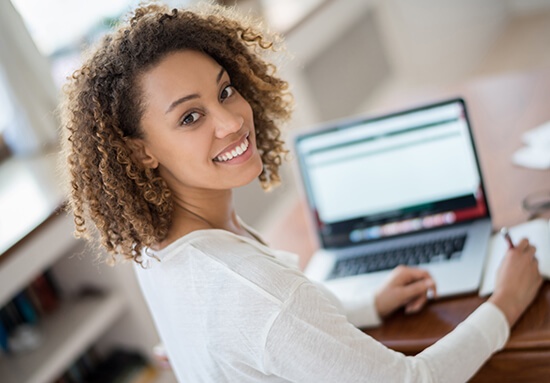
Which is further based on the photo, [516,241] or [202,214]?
[516,241]

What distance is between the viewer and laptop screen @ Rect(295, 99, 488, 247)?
1.60m

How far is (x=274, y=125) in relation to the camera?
4.99 feet

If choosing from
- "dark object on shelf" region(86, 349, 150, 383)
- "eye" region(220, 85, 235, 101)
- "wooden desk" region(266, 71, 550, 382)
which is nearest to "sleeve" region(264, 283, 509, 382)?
"wooden desk" region(266, 71, 550, 382)

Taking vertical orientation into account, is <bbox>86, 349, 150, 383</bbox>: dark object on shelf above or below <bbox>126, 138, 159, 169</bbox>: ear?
below

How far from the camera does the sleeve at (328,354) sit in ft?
3.39

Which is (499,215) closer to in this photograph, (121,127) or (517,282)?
(517,282)

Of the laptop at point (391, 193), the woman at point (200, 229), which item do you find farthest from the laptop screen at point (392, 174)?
the woman at point (200, 229)

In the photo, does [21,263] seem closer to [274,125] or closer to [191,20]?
[274,125]

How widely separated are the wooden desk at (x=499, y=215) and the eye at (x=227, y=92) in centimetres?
53

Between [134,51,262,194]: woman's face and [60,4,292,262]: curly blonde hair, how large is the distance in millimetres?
21

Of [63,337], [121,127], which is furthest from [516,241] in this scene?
[63,337]

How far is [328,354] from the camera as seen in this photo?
1044 millimetres

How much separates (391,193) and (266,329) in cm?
71

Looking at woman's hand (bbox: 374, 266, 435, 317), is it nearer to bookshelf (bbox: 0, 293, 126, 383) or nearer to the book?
the book
